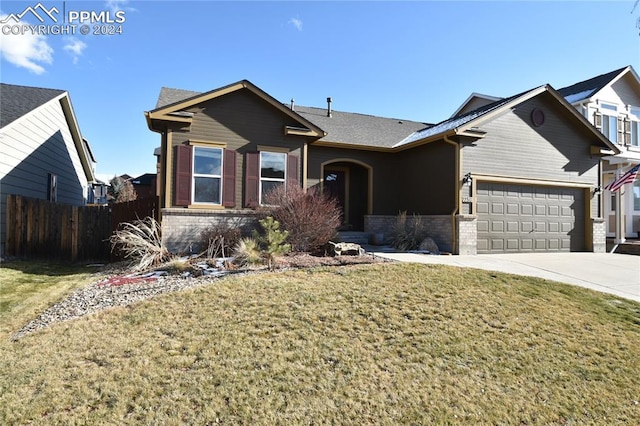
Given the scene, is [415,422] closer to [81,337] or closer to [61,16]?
[81,337]

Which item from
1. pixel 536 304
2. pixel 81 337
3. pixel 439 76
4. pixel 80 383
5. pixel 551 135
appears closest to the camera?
pixel 80 383

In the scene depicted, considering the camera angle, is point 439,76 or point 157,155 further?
point 157,155

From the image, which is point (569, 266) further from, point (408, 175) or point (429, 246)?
point (408, 175)

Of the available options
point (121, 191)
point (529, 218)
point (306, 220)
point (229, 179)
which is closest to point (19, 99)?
point (229, 179)

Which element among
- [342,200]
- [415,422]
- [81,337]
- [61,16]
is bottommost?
[415,422]

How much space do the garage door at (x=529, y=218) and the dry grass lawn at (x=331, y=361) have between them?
218 inches

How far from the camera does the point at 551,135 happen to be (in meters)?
12.5

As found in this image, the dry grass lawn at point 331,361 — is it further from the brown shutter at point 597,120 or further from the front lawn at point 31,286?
the brown shutter at point 597,120

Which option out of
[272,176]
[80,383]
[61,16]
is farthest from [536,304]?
[61,16]

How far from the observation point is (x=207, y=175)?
1032 cm

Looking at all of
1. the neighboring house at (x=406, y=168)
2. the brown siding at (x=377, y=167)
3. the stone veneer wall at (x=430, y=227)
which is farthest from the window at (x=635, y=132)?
the stone veneer wall at (x=430, y=227)

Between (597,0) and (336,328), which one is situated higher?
A: (597,0)

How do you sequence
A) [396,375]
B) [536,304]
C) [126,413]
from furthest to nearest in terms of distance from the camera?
[536,304]
[396,375]
[126,413]

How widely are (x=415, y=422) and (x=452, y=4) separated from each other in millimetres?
10191
